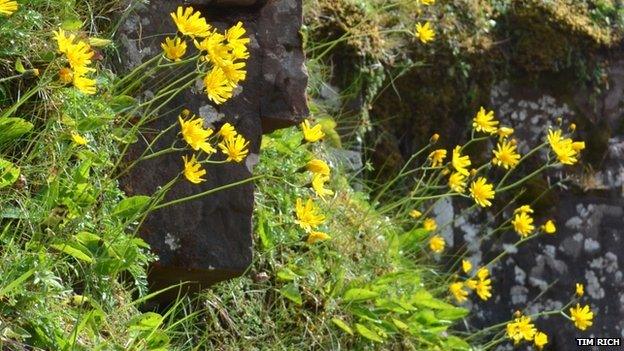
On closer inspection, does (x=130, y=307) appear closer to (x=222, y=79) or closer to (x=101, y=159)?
(x=101, y=159)

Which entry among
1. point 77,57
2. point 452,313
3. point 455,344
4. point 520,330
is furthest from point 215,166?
point 520,330

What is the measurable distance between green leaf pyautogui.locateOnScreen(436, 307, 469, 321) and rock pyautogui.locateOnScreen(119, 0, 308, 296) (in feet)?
3.18

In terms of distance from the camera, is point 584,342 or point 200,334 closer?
point 200,334

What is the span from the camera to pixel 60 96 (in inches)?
120

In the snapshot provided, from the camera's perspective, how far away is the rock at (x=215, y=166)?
329 centimetres

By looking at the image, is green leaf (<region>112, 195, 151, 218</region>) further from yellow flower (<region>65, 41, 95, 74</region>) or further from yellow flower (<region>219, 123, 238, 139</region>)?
yellow flower (<region>65, 41, 95, 74</region>)

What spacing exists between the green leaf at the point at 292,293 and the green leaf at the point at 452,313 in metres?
0.66

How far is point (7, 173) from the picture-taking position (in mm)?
2793

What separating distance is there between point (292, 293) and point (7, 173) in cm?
A: 114

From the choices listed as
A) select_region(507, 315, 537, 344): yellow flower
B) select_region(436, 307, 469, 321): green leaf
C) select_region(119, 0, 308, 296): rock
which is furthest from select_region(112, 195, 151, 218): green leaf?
select_region(507, 315, 537, 344): yellow flower

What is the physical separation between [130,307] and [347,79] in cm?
209

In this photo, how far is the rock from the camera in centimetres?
329

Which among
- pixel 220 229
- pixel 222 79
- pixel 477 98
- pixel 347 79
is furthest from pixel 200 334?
pixel 477 98

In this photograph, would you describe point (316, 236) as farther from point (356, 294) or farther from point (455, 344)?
point (455, 344)
